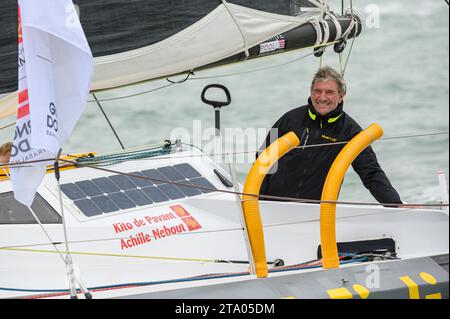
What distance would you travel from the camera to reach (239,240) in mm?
5316

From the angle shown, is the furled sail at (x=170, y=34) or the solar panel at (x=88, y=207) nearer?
the solar panel at (x=88, y=207)

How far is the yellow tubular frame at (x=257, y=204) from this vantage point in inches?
181

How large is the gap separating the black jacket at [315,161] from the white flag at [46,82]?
4.73 feet

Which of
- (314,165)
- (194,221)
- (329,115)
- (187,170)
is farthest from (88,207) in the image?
(329,115)

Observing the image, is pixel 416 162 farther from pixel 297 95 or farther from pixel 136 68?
pixel 136 68

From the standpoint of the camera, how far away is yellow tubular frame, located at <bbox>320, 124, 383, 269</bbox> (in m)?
4.64

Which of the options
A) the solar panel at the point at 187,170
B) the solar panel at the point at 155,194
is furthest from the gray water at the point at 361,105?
the solar panel at the point at 155,194

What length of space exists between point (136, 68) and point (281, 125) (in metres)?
0.85

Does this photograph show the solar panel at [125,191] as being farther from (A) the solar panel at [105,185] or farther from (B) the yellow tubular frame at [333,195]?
(B) the yellow tubular frame at [333,195]

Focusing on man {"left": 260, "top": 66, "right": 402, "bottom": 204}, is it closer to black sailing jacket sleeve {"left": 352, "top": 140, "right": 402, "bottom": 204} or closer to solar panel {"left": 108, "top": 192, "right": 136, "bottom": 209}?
black sailing jacket sleeve {"left": 352, "top": 140, "right": 402, "bottom": 204}

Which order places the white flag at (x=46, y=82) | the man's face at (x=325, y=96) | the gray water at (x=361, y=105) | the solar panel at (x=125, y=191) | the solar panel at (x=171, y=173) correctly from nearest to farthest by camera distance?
the white flag at (x=46, y=82) < the solar panel at (x=125, y=191) < the man's face at (x=325, y=96) < the solar panel at (x=171, y=173) < the gray water at (x=361, y=105)

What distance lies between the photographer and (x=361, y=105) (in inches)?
577

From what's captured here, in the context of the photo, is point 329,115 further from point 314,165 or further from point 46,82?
point 46,82

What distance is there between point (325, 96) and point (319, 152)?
0.30 m
